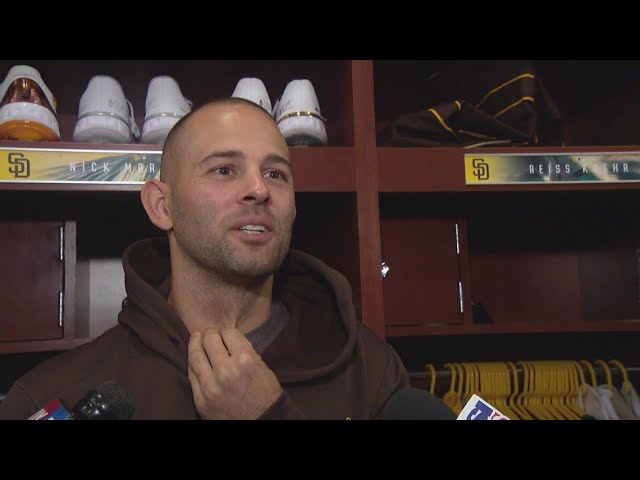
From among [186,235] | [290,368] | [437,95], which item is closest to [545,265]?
[437,95]

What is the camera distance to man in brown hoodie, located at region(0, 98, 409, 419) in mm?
846

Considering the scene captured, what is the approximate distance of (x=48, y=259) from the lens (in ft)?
3.76

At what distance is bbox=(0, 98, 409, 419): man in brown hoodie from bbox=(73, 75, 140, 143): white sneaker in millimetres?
143

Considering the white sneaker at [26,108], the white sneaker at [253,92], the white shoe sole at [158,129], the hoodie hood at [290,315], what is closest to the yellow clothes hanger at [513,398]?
the hoodie hood at [290,315]

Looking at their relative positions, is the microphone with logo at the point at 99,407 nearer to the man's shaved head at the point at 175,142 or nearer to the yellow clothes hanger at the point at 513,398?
the man's shaved head at the point at 175,142

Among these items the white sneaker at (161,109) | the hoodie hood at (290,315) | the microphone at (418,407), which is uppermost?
the white sneaker at (161,109)

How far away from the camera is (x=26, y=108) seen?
1.02m

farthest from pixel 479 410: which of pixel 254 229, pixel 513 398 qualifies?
pixel 513 398

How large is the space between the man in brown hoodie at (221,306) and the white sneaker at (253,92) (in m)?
0.16

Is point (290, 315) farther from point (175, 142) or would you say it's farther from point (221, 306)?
point (175, 142)

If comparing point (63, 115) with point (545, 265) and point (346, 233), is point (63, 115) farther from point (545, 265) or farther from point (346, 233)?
point (545, 265)

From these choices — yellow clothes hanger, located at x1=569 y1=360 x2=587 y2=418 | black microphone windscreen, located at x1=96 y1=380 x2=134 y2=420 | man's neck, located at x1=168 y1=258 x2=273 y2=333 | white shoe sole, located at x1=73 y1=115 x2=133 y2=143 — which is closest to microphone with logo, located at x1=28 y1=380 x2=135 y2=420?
black microphone windscreen, located at x1=96 y1=380 x2=134 y2=420

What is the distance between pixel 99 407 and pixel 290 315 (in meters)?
0.43

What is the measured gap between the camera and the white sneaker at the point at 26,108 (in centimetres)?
101
